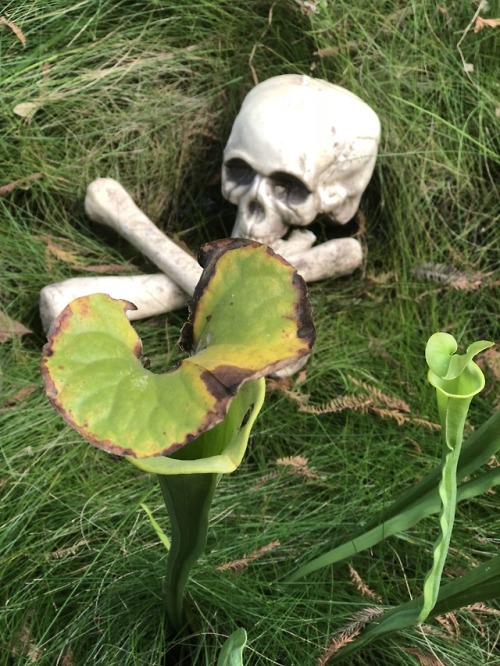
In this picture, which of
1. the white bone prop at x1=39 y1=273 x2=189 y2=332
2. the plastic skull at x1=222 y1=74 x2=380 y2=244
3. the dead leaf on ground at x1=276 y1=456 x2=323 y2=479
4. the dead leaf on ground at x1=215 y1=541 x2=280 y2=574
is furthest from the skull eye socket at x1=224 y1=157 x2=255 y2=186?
the dead leaf on ground at x1=215 y1=541 x2=280 y2=574

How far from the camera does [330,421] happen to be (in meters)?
1.41

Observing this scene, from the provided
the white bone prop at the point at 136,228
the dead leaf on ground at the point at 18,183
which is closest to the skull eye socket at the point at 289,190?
the white bone prop at the point at 136,228

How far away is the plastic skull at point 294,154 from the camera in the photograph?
1.43 metres

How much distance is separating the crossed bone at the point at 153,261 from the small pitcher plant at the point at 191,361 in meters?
0.92

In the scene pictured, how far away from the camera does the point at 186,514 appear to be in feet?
2.13

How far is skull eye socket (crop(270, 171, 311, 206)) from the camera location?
1474 mm

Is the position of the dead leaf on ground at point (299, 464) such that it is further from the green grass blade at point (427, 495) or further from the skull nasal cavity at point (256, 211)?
the skull nasal cavity at point (256, 211)

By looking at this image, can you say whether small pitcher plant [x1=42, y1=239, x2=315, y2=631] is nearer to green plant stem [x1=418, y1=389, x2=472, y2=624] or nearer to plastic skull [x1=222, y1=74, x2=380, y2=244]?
green plant stem [x1=418, y1=389, x2=472, y2=624]

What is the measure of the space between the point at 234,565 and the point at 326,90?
931mm

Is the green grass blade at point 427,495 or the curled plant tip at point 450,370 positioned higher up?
the curled plant tip at point 450,370

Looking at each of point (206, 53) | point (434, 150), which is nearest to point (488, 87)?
point (434, 150)

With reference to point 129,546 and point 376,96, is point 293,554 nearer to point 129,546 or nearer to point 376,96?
point 129,546

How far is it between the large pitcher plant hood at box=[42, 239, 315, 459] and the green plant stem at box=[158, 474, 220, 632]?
133mm

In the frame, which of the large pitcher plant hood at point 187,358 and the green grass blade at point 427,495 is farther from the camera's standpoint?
the green grass blade at point 427,495
